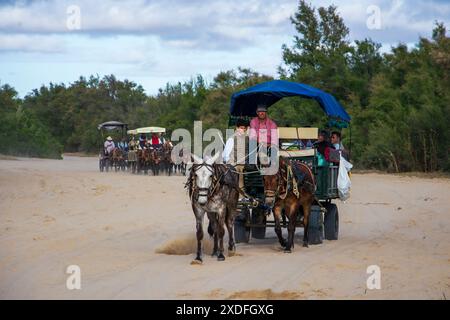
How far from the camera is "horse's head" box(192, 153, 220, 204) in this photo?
41.1 ft

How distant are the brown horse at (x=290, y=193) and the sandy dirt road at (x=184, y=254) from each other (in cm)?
47

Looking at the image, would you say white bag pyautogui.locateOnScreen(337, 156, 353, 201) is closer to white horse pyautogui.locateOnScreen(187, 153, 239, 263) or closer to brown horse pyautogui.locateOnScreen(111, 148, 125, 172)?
white horse pyautogui.locateOnScreen(187, 153, 239, 263)

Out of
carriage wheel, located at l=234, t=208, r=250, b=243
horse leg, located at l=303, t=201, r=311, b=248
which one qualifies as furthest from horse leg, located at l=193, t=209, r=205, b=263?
horse leg, located at l=303, t=201, r=311, b=248

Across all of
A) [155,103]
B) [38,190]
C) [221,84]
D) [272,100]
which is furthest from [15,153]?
[272,100]

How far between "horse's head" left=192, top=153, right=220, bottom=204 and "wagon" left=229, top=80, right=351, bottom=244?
5.36 feet

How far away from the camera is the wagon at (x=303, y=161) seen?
14773 millimetres

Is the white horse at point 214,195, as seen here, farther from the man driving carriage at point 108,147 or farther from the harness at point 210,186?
the man driving carriage at point 108,147

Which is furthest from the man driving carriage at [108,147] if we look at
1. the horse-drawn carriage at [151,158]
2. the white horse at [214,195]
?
the white horse at [214,195]

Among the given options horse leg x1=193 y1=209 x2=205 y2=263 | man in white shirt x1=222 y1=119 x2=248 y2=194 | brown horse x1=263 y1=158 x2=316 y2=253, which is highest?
man in white shirt x1=222 y1=119 x2=248 y2=194

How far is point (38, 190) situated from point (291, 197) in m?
13.4

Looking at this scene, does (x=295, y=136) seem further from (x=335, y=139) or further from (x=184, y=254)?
(x=184, y=254)

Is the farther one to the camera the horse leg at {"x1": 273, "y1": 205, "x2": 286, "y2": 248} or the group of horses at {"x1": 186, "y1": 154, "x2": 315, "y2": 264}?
the horse leg at {"x1": 273, "y1": 205, "x2": 286, "y2": 248}
